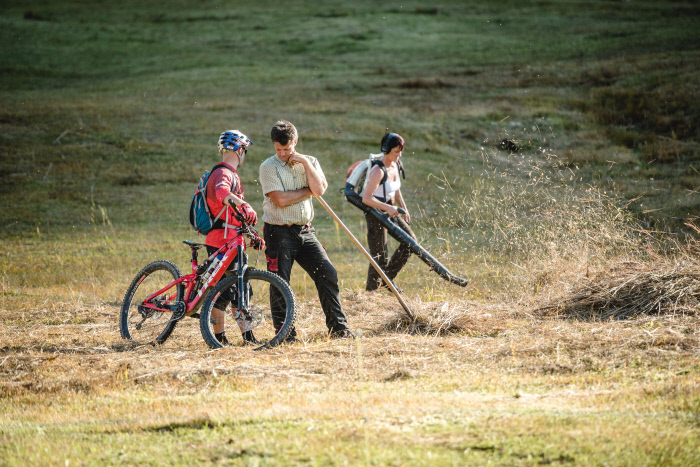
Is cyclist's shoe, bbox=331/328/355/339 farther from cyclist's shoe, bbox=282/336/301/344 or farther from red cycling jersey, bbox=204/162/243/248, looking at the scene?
red cycling jersey, bbox=204/162/243/248

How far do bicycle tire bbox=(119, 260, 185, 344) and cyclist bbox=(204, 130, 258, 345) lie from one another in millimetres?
502

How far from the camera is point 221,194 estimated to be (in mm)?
6699

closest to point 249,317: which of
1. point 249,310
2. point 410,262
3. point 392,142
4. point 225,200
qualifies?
point 249,310

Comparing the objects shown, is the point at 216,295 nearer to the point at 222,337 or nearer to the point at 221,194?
the point at 222,337

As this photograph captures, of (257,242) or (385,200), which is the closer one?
(257,242)

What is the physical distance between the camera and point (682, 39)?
3478 cm

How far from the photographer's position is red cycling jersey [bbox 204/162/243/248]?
6.74m

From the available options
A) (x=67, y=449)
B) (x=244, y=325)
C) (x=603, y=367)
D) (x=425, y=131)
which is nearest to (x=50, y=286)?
(x=244, y=325)

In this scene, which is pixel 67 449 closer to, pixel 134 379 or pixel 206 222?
pixel 134 379

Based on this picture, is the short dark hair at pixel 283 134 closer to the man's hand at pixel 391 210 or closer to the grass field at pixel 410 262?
the grass field at pixel 410 262

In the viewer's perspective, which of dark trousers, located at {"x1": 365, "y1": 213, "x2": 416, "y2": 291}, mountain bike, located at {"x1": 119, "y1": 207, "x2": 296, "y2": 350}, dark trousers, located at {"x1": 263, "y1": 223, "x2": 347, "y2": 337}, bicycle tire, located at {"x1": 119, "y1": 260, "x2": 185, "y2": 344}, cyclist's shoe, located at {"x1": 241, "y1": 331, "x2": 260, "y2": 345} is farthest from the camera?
dark trousers, located at {"x1": 365, "y1": 213, "x2": 416, "y2": 291}

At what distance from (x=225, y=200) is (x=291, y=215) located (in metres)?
0.70

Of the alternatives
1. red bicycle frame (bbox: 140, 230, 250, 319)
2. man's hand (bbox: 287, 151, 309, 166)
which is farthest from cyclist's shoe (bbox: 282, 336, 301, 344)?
man's hand (bbox: 287, 151, 309, 166)

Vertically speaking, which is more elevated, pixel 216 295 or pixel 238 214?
pixel 238 214
